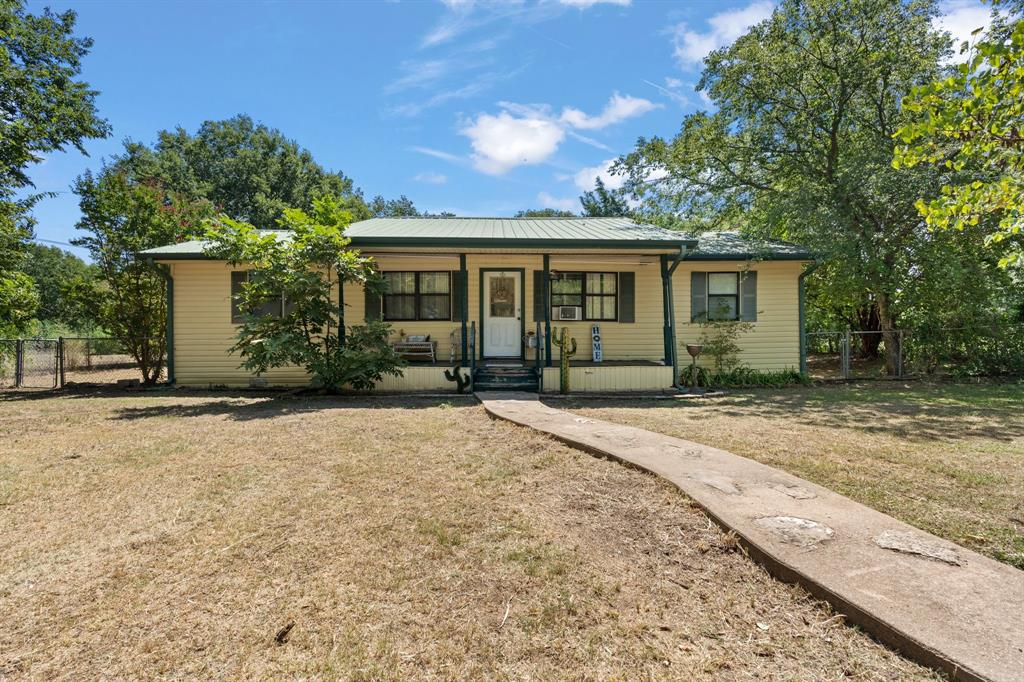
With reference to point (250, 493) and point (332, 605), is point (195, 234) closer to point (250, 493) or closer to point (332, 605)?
point (250, 493)

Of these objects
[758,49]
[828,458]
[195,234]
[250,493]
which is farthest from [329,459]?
[758,49]

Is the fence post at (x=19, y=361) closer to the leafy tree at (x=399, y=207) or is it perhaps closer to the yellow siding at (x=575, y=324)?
the yellow siding at (x=575, y=324)

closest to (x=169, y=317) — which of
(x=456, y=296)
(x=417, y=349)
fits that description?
(x=417, y=349)

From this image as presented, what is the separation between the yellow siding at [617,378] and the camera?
32.3 feet

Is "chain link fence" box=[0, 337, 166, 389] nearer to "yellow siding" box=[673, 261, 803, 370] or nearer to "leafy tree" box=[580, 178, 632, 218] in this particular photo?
"yellow siding" box=[673, 261, 803, 370]

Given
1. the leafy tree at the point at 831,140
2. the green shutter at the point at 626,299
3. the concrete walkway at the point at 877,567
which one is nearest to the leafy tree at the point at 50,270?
the green shutter at the point at 626,299

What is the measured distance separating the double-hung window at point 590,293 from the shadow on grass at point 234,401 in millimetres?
3691

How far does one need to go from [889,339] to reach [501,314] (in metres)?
9.97

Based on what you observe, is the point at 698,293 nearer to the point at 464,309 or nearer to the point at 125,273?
the point at 464,309

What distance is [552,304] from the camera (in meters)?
11.3

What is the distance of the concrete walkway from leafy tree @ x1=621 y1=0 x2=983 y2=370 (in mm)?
9720

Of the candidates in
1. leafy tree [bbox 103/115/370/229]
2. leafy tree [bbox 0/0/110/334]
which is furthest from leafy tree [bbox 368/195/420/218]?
leafy tree [bbox 0/0/110/334]

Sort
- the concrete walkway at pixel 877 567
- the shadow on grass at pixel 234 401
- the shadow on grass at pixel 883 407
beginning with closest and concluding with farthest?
the concrete walkway at pixel 877 567
the shadow on grass at pixel 883 407
the shadow on grass at pixel 234 401

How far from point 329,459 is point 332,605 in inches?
104
